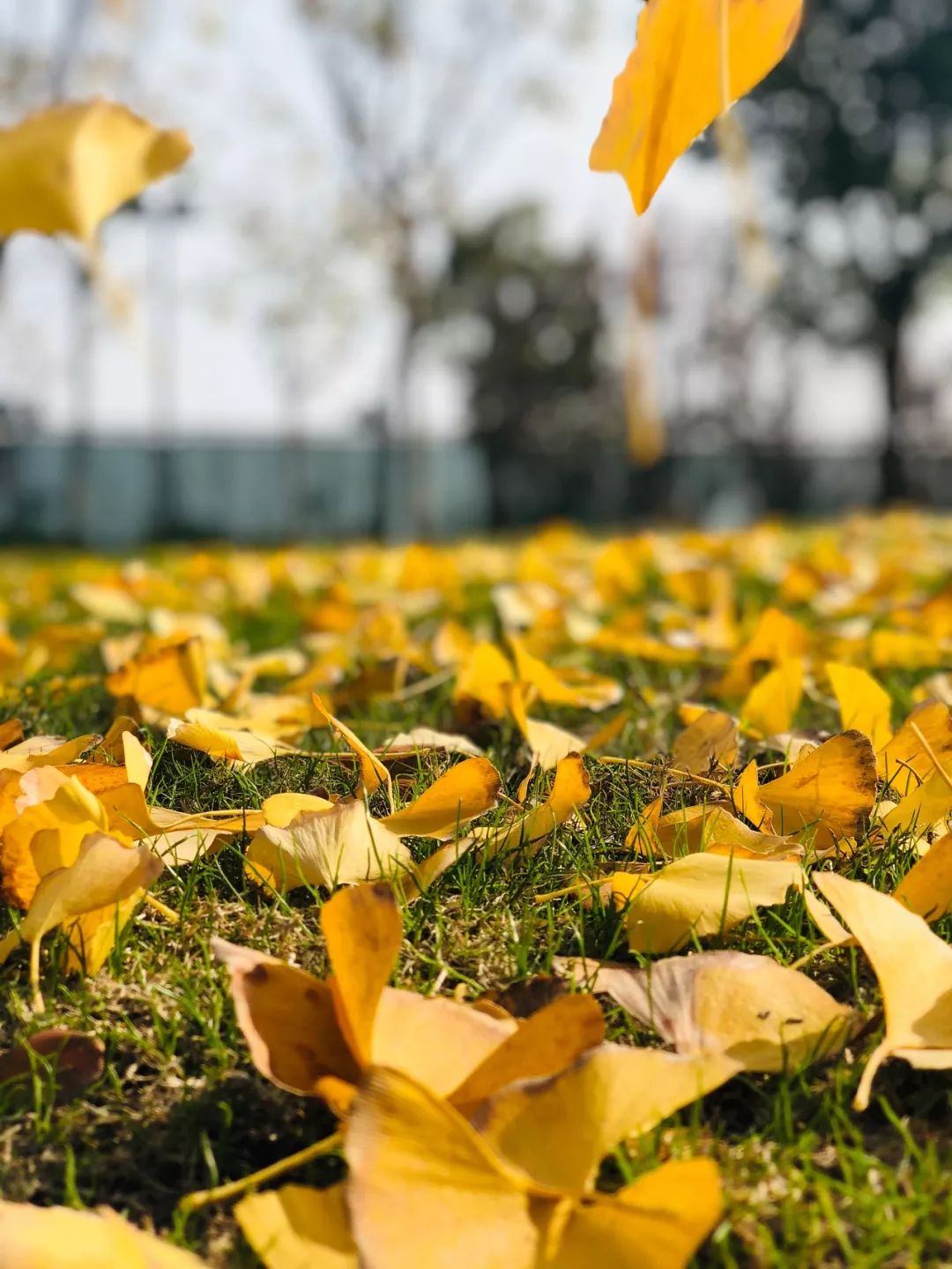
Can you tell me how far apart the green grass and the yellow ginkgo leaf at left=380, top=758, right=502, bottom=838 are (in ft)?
0.14

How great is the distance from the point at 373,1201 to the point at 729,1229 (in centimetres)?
18

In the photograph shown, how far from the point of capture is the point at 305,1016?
2.23 ft

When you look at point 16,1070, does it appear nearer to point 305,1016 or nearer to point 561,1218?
point 305,1016

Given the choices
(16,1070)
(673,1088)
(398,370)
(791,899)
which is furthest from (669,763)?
(398,370)

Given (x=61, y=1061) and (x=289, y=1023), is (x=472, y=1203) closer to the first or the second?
(x=289, y=1023)

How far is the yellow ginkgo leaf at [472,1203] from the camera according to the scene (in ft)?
1.71

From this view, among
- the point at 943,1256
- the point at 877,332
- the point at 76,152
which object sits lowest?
the point at 943,1256

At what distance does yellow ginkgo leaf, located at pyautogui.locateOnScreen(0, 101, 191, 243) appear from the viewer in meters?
0.92

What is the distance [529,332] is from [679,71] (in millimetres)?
31328

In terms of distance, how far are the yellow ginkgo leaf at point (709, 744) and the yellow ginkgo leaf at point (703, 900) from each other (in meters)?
0.28

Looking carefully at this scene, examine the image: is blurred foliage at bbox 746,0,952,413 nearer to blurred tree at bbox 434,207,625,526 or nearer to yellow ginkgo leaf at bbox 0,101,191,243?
blurred tree at bbox 434,207,625,526

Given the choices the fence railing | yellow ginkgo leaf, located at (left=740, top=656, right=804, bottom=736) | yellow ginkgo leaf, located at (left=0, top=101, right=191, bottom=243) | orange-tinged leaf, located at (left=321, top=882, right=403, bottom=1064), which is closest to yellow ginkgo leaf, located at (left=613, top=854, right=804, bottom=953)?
orange-tinged leaf, located at (left=321, top=882, right=403, bottom=1064)

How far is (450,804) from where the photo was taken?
92 centimetres

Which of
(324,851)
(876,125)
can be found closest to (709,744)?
(324,851)
